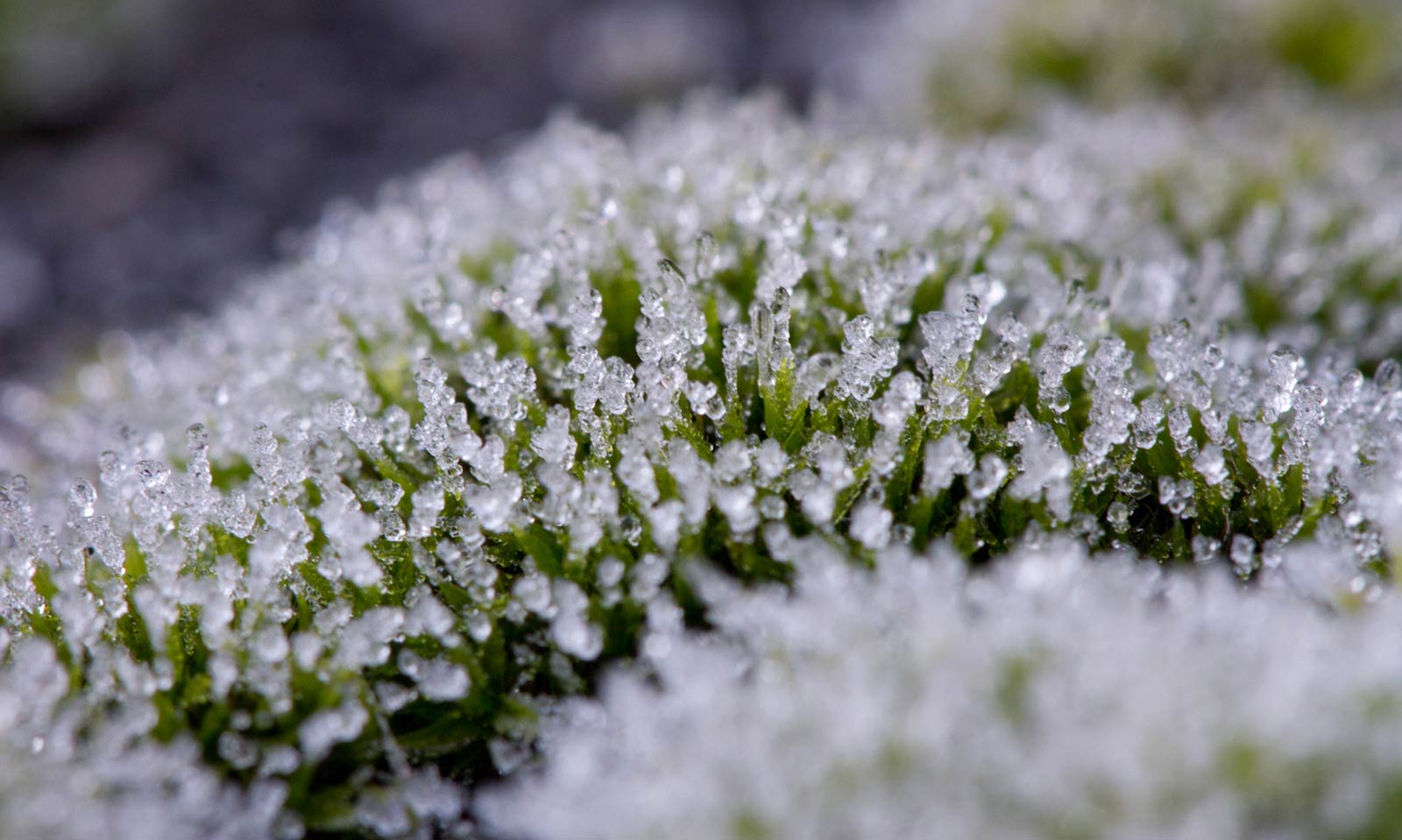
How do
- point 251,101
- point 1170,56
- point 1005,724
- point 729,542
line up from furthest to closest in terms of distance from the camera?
point 251,101, point 1170,56, point 729,542, point 1005,724

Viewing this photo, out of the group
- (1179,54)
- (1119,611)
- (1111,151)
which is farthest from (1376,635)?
(1179,54)

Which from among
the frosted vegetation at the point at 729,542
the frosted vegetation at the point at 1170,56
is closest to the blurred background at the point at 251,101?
the frosted vegetation at the point at 1170,56

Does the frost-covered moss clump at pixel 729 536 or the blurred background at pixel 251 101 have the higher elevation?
the blurred background at pixel 251 101

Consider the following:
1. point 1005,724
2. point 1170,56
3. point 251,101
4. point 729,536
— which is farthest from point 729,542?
point 251,101

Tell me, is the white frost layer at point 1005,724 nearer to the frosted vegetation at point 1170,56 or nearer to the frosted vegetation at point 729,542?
the frosted vegetation at point 729,542

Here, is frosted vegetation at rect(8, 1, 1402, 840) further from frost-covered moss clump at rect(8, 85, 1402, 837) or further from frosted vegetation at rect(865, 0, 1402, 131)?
frosted vegetation at rect(865, 0, 1402, 131)

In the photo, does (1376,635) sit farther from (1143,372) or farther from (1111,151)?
(1111,151)

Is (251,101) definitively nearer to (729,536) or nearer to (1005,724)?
(729,536)
